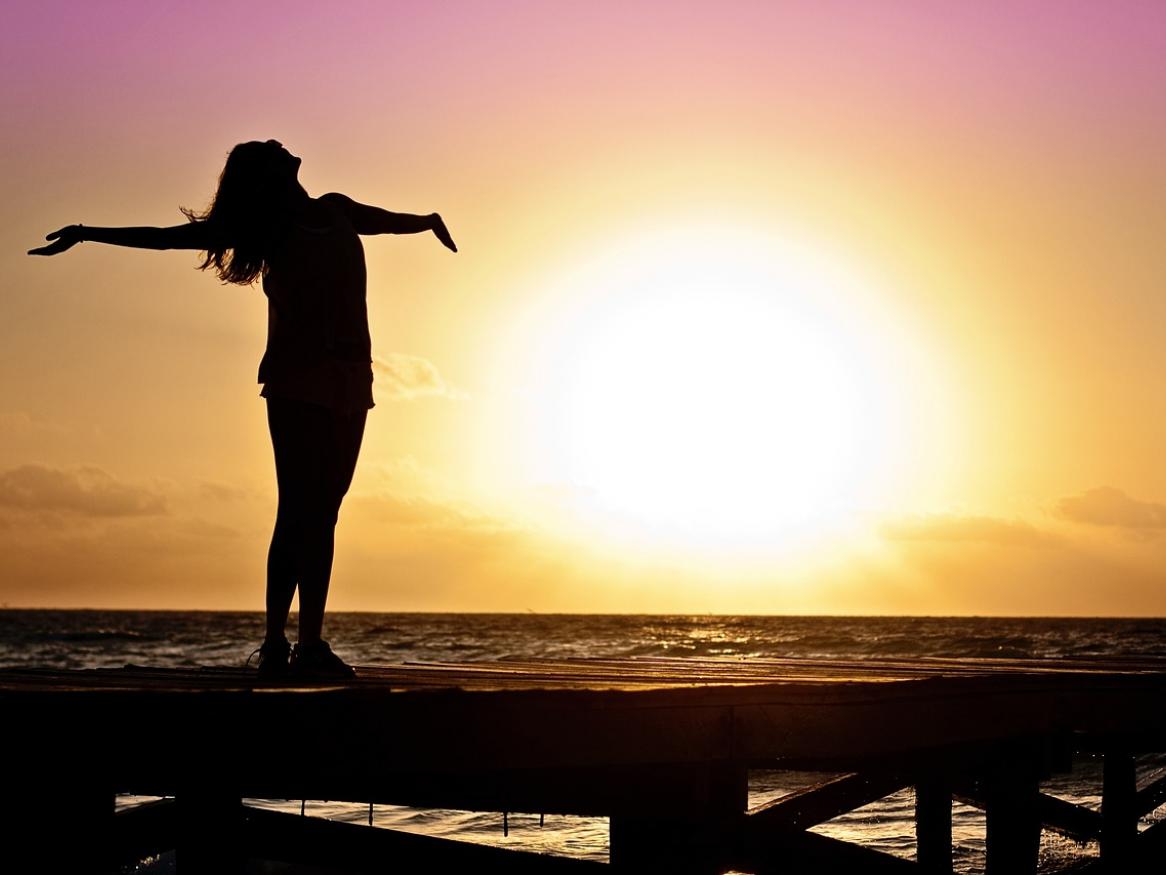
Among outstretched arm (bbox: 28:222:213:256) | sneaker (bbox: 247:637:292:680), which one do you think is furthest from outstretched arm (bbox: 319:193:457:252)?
sneaker (bbox: 247:637:292:680)

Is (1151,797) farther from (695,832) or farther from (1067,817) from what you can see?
(695,832)

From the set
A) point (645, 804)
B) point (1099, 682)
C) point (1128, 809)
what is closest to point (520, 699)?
point (645, 804)

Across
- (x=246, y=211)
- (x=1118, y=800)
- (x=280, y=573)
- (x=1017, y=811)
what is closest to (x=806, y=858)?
(x=1017, y=811)

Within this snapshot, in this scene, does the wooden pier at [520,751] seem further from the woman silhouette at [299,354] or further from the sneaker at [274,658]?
the woman silhouette at [299,354]

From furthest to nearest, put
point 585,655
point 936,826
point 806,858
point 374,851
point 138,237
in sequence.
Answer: point 585,655
point 936,826
point 806,858
point 374,851
point 138,237

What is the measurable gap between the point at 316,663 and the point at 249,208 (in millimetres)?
1772

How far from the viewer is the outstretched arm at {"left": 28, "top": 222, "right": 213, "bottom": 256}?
16.2 ft

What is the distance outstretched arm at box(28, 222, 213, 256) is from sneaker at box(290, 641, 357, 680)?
1601mm

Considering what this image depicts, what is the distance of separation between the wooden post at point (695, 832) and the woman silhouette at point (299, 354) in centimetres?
135

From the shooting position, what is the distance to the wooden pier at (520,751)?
12.7ft

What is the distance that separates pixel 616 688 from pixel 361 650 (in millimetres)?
54354

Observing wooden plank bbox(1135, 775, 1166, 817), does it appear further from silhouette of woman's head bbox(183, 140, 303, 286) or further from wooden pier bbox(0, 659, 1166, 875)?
silhouette of woman's head bbox(183, 140, 303, 286)

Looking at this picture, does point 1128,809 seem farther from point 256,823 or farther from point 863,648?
point 863,648

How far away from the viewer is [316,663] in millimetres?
5309
